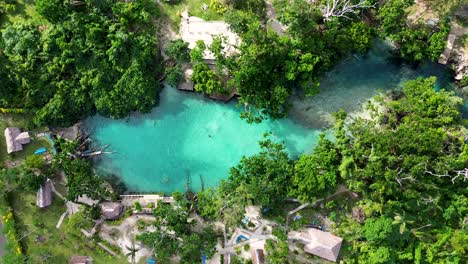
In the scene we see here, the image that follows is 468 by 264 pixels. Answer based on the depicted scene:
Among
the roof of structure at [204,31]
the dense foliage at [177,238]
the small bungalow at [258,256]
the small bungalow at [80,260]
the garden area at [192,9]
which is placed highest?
the garden area at [192,9]

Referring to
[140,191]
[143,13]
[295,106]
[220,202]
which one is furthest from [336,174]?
[143,13]

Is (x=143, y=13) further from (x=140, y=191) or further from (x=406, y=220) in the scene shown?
(x=406, y=220)

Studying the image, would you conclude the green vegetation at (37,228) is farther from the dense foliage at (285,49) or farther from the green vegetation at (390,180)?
the dense foliage at (285,49)

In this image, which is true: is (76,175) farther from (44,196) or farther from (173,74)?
(173,74)

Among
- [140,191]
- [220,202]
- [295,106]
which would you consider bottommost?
[140,191]

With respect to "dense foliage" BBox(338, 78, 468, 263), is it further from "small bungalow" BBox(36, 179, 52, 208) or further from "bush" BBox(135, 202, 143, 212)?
"small bungalow" BBox(36, 179, 52, 208)

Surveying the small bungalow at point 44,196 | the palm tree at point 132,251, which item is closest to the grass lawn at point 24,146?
the small bungalow at point 44,196

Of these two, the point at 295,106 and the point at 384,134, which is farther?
the point at 295,106

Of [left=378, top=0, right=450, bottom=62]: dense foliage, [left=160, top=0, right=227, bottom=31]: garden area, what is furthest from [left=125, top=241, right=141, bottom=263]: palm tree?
[left=378, top=0, right=450, bottom=62]: dense foliage
